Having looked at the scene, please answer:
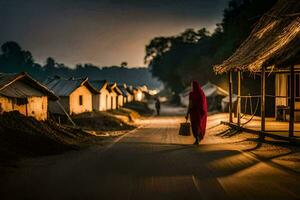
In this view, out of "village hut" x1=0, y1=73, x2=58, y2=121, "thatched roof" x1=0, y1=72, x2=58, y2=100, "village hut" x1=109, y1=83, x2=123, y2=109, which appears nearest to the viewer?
"village hut" x1=0, y1=73, x2=58, y2=121

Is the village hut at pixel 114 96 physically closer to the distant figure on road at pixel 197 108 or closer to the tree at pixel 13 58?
the distant figure on road at pixel 197 108

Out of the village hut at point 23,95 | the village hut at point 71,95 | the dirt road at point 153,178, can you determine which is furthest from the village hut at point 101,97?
the dirt road at point 153,178

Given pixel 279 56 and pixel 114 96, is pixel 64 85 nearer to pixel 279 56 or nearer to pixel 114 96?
pixel 114 96

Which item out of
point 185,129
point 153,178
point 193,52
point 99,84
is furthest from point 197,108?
point 193,52

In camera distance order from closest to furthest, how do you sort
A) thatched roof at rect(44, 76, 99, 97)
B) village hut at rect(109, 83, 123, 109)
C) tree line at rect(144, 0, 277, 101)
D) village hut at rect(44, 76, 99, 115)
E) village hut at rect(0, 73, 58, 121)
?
village hut at rect(0, 73, 58, 121) < village hut at rect(44, 76, 99, 115) < thatched roof at rect(44, 76, 99, 97) < village hut at rect(109, 83, 123, 109) < tree line at rect(144, 0, 277, 101)

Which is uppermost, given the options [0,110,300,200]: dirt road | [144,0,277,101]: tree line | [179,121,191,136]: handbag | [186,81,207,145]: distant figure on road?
[144,0,277,101]: tree line

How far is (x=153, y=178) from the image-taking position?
6.63 m

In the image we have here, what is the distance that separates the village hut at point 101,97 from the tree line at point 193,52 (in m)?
17.1

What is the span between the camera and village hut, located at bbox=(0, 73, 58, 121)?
1433cm

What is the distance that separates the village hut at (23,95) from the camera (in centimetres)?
1433

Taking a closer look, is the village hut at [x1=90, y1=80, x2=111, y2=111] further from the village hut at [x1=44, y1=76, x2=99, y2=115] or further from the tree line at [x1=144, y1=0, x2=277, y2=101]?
the tree line at [x1=144, y1=0, x2=277, y2=101]

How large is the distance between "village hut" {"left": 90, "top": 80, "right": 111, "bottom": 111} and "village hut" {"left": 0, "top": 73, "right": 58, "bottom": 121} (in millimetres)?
15644

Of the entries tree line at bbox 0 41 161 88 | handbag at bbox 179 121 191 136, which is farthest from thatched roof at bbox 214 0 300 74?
tree line at bbox 0 41 161 88

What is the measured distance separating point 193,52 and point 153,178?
210ft
